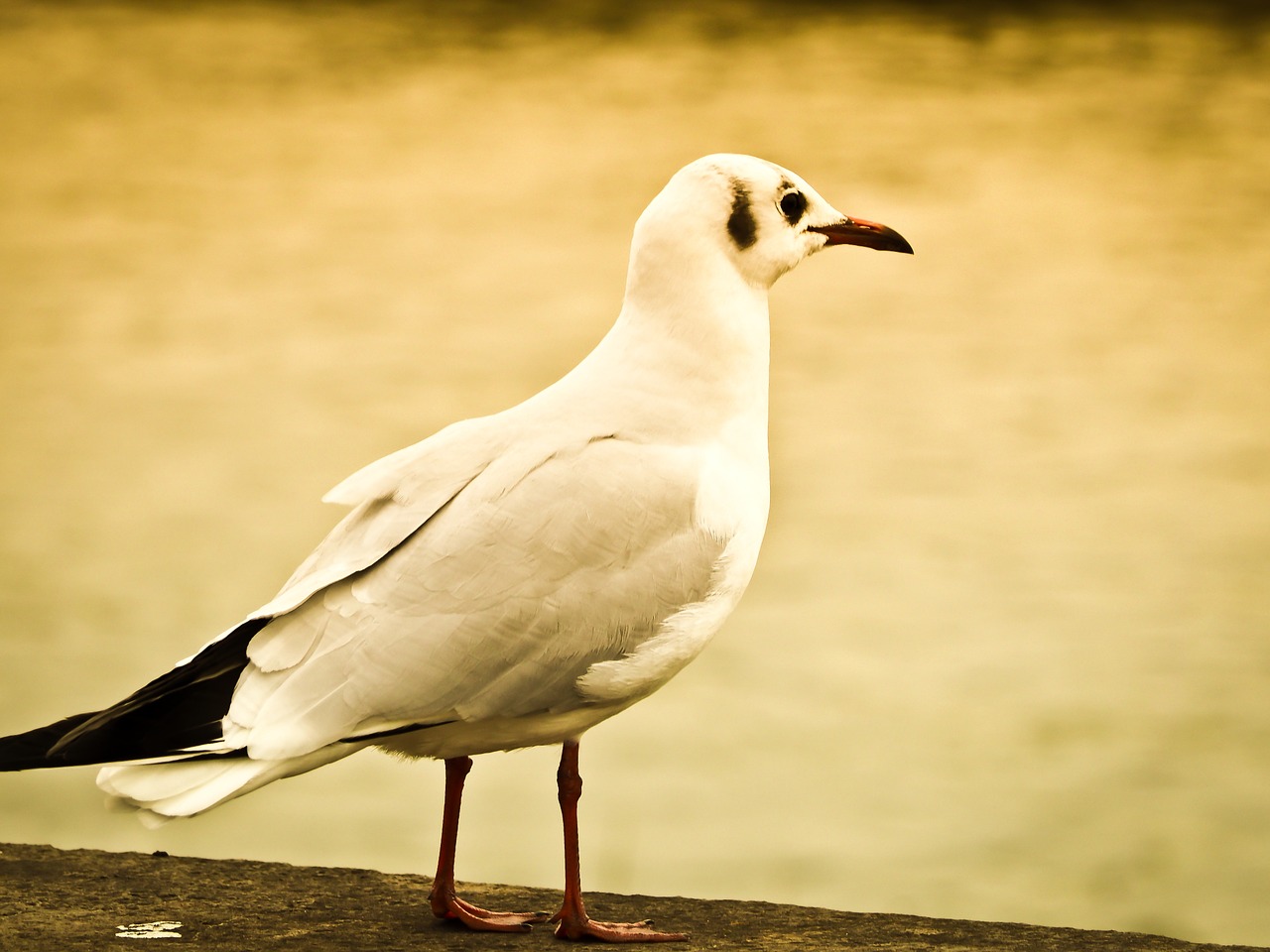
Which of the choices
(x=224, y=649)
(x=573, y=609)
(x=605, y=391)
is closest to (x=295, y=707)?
(x=224, y=649)

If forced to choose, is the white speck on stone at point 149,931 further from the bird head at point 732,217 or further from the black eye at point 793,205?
the black eye at point 793,205

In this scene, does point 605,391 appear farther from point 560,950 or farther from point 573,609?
point 560,950

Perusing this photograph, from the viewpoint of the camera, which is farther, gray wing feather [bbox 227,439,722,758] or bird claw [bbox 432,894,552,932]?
bird claw [bbox 432,894,552,932]

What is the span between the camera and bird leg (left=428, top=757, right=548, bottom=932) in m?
3.26

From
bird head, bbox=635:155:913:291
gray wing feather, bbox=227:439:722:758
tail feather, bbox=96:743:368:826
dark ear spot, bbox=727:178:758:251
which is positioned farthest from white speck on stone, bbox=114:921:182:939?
dark ear spot, bbox=727:178:758:251

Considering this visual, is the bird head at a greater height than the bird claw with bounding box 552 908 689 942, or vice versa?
the bird head

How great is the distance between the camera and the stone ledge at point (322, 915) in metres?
3.15

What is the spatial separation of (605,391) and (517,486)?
27 cm

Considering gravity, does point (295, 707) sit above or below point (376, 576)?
below

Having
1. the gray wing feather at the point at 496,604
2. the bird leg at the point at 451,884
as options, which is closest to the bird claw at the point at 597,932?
the bird leg at the point at 451,884

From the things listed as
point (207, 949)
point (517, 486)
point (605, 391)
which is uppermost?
point (605, 391)

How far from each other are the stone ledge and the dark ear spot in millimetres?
1296

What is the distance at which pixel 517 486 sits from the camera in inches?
121

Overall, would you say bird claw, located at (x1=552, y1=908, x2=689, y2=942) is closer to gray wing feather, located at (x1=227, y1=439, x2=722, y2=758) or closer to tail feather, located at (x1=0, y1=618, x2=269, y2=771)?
gray wing feather, located at (x1=227, y1=439, x2=722, y2=758)
